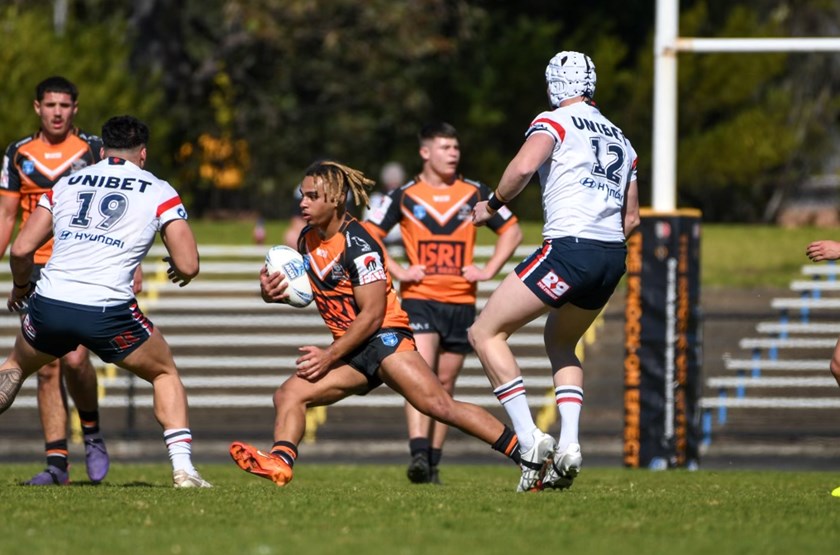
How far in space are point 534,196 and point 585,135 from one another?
22.9 meters

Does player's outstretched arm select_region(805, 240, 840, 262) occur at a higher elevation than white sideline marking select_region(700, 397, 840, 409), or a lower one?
higher

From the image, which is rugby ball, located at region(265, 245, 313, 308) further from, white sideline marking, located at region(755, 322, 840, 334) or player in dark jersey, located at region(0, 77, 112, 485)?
white sideline marking, located at region(755, 322, 840, 334)

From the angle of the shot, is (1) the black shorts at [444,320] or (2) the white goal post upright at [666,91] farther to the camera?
(2) the white goal post upright at [666,91]

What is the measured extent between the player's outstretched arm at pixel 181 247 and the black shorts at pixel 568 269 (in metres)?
1.76

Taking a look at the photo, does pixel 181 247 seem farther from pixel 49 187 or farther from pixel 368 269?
pixel 49 187

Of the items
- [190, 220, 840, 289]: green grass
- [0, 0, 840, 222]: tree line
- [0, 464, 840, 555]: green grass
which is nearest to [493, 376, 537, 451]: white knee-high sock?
[0, 464, 840, 555]: green grass

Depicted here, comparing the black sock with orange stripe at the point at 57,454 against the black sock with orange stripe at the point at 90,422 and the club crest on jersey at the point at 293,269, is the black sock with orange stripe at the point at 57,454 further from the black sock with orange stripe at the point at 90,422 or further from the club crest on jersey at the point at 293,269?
the club crest on jersey at the point at 293,269

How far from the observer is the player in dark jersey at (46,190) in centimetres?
949

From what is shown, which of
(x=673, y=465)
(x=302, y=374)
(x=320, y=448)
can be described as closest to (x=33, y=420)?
(x=320, y=448)

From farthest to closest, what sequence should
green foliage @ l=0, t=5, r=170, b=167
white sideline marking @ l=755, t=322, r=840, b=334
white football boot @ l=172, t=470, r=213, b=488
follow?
1. green foliage @ l=0, t=5, r=170, b=167
2. white sideline marking @ l=755, t=322, r=840, b=334
3. white football boot @ l=172, t=470, r=213, b=488

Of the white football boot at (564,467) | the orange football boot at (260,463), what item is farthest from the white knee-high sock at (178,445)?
the white football boot at (564,467)

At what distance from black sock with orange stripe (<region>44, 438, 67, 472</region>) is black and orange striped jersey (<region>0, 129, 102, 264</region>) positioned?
3.82 feet

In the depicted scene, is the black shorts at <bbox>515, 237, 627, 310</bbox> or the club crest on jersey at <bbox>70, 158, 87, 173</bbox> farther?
the club crest on jersey at <bbox>70, 158, 87, 173</bbox>

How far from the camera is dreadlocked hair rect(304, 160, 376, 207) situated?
27.3ft
